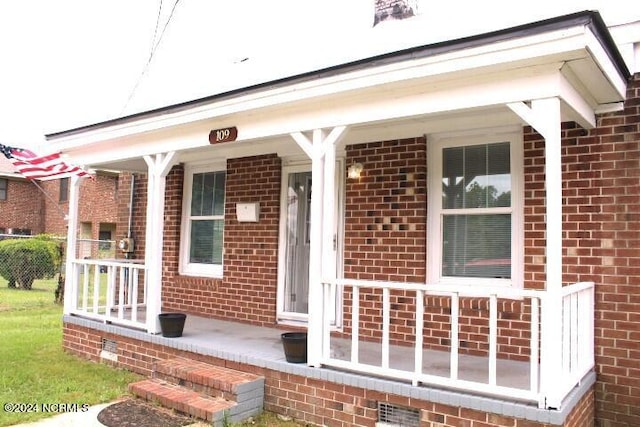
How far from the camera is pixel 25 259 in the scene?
16.4 m

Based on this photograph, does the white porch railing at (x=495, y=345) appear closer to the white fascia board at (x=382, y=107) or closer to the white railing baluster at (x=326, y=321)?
the white railing baluster at (x=326, y=321)

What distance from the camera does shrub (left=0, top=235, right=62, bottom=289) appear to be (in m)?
16.3

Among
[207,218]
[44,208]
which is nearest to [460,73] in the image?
[207,218]

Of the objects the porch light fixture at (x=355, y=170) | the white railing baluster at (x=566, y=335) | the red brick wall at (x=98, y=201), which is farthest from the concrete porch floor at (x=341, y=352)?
the red brick wall at (x=98, y=201)

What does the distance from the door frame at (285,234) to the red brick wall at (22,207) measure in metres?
23.4

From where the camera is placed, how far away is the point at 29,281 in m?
16.3

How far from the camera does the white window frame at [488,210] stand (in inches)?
203

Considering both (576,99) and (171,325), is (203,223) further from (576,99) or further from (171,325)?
(576,99)

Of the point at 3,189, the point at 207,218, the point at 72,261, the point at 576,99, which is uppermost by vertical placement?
the point at 3,189

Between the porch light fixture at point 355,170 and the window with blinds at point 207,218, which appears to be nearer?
the porch light fixture at point 355,170

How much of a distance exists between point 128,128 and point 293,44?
16.1ft

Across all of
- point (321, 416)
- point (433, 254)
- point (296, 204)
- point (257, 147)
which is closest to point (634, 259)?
point (433, 254)

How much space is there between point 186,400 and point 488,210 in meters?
3.50

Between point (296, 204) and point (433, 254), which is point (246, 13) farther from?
point (433, 254)
